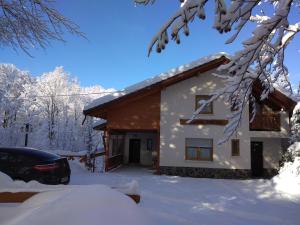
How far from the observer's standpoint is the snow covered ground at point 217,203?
8.31m

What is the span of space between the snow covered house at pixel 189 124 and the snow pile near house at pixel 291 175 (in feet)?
6.78

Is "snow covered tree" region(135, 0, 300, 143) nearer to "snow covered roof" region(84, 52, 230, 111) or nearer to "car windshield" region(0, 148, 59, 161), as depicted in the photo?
"car windshield" region(0, 148, 59, 161)

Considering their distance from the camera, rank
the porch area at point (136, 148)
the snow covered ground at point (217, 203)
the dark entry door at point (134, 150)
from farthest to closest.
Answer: the dark entry door at point (134, 150), the porch area at point (136, 148), the snow covered ground at point (217, 203)

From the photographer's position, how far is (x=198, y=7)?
10.5 feet

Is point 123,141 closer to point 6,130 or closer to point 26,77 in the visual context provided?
point 6,130

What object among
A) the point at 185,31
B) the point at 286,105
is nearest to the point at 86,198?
the point at 185,31

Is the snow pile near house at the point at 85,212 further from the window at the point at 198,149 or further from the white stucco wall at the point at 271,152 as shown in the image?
the white stucco wall at the point at 271,152

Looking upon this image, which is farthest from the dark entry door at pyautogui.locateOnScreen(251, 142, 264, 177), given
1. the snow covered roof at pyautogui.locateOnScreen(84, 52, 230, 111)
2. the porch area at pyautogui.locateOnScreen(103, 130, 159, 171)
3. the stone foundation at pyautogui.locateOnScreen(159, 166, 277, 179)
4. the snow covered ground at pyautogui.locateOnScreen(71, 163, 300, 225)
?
the porch area at pyautogui.locateOnScreen(103, 130, 159, 171)

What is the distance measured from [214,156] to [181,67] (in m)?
5.56

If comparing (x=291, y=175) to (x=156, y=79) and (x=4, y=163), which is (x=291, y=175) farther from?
(x=4, y=163)

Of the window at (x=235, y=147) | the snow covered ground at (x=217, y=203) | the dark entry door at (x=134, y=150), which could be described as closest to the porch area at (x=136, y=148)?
the dark entry door at (x=134, y=150)

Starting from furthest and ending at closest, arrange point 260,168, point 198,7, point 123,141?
point 123,141
point 260,168
point 198,7

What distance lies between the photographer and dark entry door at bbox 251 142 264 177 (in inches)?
805

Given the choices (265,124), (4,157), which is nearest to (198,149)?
(265,124)
